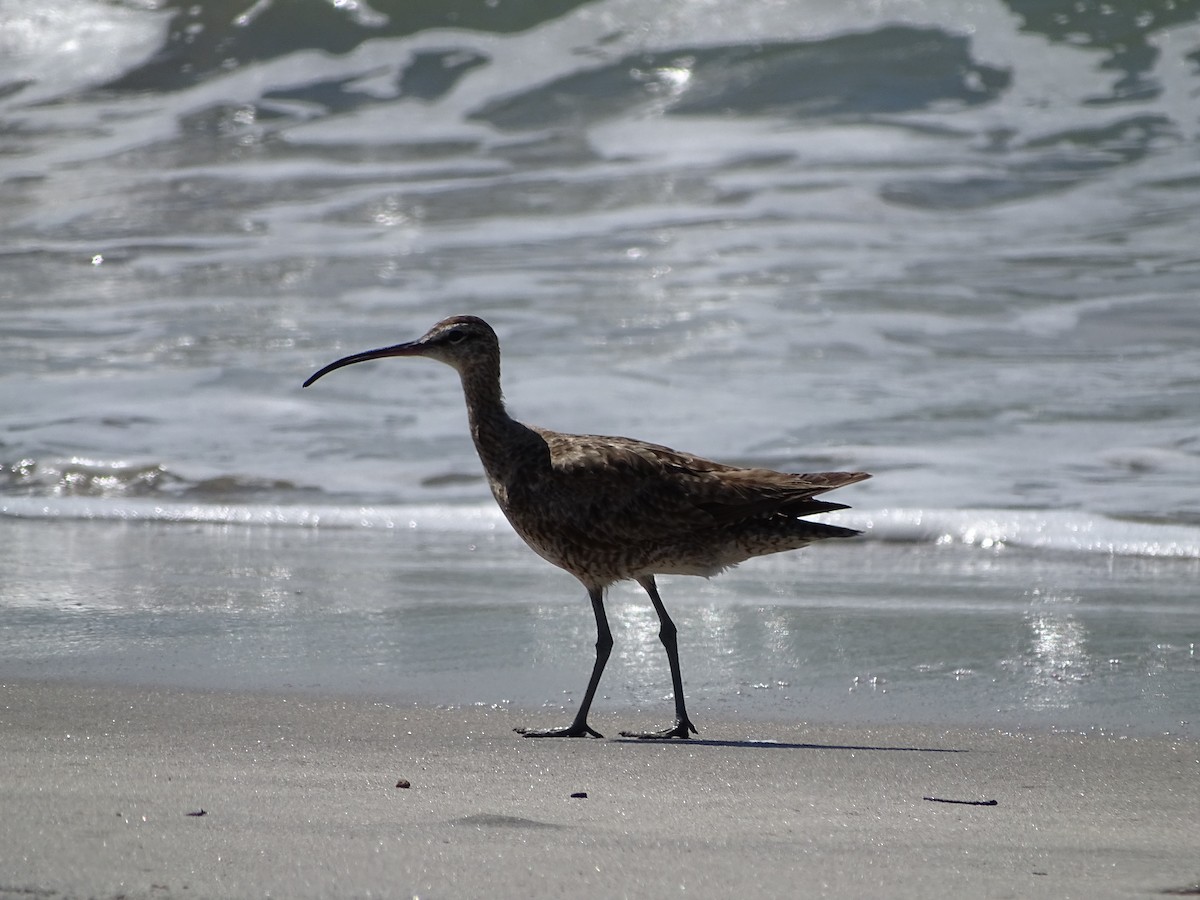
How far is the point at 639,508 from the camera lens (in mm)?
4742

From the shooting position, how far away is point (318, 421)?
1084 centimetres

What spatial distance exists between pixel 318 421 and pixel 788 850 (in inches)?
329

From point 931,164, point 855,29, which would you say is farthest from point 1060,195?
point 855,29

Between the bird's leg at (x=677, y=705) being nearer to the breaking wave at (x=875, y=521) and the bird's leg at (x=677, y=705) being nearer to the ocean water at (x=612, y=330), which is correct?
the ocean water at (x=612, y=330)

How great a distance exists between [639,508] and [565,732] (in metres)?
0.82

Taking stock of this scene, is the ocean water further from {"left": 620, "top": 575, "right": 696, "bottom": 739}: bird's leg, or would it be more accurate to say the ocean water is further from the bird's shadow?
the bird's shadow

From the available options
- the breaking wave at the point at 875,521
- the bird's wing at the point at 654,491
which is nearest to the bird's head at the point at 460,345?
the bird's wing at the point at 654,491

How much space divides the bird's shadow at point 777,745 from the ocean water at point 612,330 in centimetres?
38

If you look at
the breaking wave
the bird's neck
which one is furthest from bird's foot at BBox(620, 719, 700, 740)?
the breaking wave

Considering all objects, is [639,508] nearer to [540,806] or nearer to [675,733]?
[675,733]

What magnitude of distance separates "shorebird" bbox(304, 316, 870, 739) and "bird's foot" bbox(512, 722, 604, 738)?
322mm

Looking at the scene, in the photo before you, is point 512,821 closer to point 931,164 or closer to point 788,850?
point 788,850

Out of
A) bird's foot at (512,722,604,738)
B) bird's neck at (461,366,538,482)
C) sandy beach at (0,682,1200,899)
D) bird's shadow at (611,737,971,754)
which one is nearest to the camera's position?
sandy beach at (0,682,1200,899)

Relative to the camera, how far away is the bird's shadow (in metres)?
4.04
